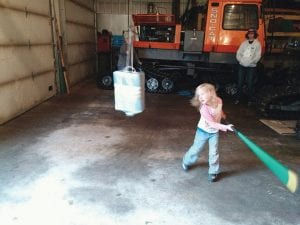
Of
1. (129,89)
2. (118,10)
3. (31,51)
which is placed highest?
A: (118,10)

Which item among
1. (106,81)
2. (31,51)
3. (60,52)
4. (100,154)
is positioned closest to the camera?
(100,154)

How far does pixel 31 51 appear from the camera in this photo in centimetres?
600

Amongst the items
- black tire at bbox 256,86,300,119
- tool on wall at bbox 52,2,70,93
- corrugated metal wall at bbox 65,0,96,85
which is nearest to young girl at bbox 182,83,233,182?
black tire at bbox 256,86,300,119

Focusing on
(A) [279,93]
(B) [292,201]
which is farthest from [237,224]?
(A) [279,93]

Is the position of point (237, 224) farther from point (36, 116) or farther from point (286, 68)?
point (286, 68)

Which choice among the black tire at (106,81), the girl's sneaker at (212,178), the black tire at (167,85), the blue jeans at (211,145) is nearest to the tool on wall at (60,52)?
the black tire at (106,81)

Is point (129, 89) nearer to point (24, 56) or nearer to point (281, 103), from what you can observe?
point (24, 56)

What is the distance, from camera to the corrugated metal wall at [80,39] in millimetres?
8336

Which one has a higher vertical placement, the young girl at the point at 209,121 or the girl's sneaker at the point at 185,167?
the young girl at the point at 209,121

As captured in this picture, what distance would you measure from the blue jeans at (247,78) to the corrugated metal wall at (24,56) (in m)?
4.50

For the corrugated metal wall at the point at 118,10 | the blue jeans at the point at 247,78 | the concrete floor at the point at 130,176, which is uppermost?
the corrugated metal wall at the point at 118,10

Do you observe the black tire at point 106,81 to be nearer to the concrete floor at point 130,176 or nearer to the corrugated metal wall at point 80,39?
the corrugated metal wall at point 80,39

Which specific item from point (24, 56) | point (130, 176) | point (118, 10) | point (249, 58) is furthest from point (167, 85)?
point (118, 10)

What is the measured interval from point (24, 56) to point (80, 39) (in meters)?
3.96
